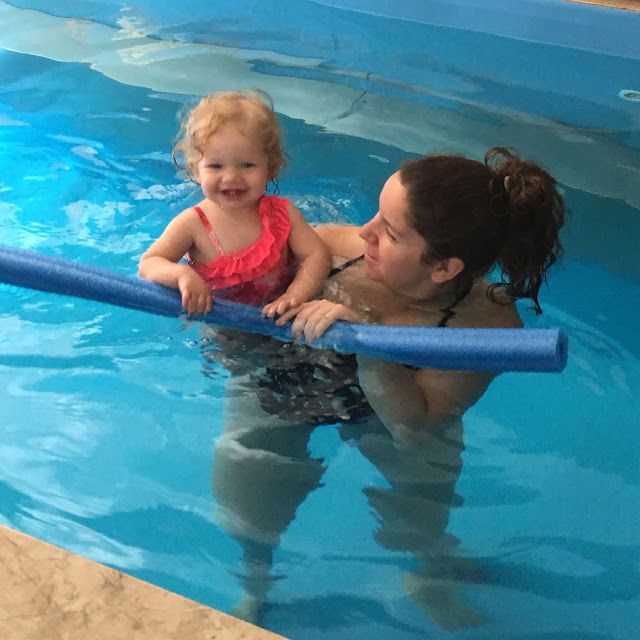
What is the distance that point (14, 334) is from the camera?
104 inches

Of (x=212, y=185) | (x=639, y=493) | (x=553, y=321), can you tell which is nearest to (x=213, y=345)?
(x=212, y=185)

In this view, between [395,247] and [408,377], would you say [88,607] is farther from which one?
[395,247]

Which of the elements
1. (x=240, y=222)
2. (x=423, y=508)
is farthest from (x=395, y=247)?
(x=423, y=508)

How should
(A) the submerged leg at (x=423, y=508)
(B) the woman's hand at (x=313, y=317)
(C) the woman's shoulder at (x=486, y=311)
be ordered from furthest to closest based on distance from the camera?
(A) the submerged leg at (x=423, y=508) < (C) the woman's shoulder at (x=486, y=311) < (B) the woman's hand at (x=313, y=317)

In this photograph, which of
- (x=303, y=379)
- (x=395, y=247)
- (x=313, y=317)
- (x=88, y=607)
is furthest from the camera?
(x=303, y=379)

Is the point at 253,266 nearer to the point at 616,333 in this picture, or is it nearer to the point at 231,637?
the point at 231,637

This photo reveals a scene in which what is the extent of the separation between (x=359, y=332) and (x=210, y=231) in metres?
0.53

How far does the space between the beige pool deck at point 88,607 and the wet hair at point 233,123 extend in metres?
0.88

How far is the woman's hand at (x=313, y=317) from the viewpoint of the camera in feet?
5.44

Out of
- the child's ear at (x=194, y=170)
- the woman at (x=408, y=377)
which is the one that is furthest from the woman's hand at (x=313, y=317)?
the child's ear at (x=194, y=170)

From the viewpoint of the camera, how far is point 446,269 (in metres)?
1.80

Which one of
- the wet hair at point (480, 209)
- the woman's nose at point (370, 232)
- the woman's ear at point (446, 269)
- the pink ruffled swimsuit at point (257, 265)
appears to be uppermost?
the wet hair at point (480, 209)

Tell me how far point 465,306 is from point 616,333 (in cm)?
119

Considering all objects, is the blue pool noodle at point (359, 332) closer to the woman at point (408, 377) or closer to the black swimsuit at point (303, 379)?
the woman at point (408, 377)
